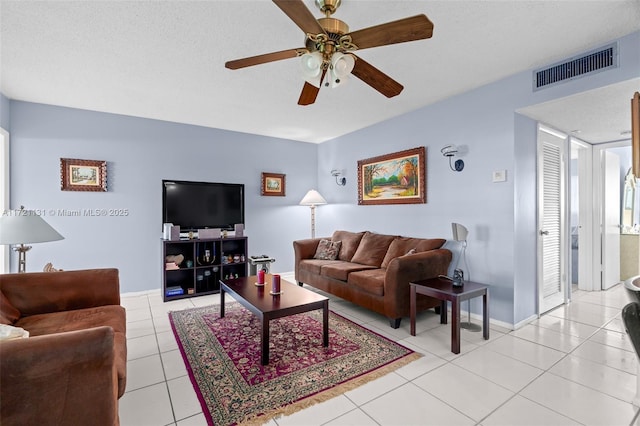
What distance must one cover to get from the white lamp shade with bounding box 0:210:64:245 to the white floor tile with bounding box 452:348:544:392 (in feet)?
10.7

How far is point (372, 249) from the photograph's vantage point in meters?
4.09

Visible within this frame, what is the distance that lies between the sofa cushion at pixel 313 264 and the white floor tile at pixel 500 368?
2.08 m

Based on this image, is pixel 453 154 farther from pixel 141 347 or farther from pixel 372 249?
pixel 141 347

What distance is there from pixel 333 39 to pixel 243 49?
1114 mm

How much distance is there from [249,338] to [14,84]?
358 centimetres

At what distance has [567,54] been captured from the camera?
2578mm

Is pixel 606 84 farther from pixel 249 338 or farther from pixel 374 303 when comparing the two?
pixel 249 338

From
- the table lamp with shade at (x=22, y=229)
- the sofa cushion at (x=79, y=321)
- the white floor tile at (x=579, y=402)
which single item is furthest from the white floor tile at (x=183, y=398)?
the white floor tile at (x=579, y=402)

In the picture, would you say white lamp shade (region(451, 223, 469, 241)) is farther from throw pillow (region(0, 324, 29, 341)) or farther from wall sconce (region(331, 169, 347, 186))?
throw pillow (region(0, 324, 29, 341))

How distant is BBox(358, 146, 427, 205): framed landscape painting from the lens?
3922mm

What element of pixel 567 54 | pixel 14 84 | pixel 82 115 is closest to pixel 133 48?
pixel 14 84

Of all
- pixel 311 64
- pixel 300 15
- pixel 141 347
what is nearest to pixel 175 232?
pixel 141 347

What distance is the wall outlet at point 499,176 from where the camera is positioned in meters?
3.06

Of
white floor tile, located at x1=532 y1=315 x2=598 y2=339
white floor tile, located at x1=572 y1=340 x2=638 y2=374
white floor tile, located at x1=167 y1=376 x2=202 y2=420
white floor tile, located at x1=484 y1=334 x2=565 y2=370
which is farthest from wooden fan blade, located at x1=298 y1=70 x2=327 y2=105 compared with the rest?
white floor tile, located at x1=532 y1=315 x2=598 y2=339
